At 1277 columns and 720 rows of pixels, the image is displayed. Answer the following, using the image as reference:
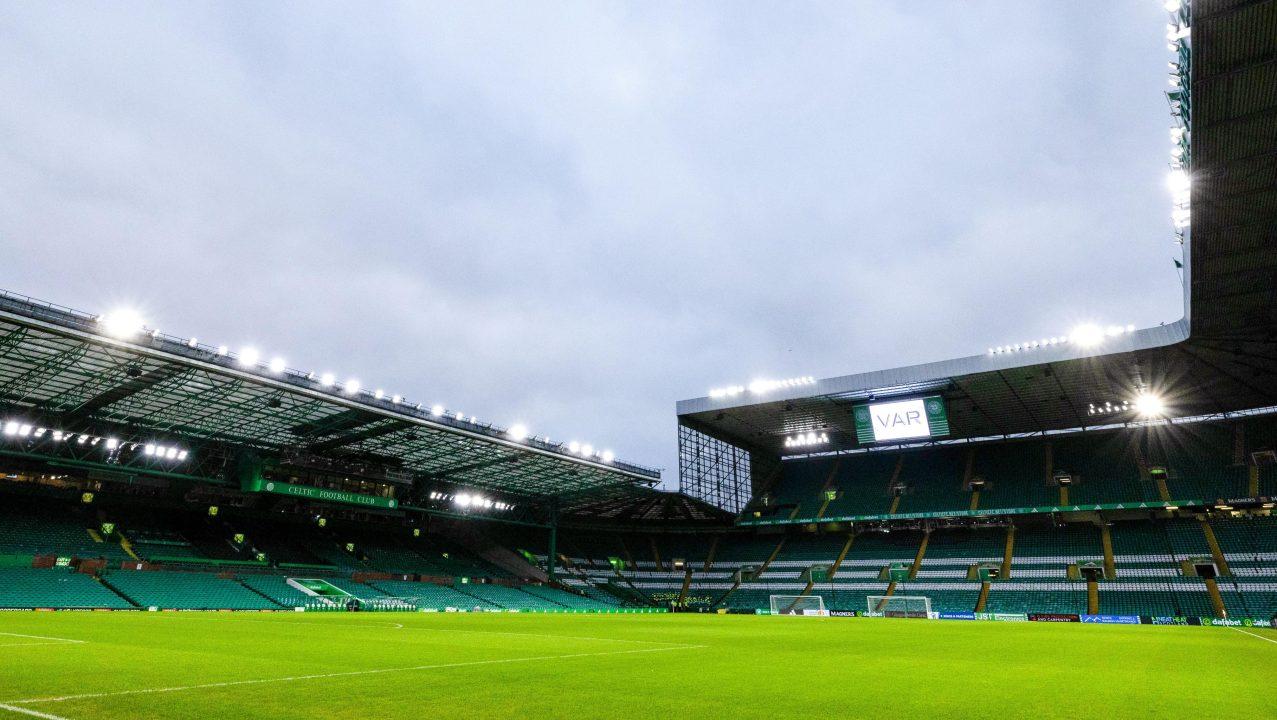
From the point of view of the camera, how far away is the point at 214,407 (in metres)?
36.2

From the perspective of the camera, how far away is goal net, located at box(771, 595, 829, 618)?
2089 inches

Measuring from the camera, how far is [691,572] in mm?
66500

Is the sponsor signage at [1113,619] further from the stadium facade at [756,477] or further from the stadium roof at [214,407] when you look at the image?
the stadium roof at [214,407]

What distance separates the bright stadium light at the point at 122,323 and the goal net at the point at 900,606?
1946 inches

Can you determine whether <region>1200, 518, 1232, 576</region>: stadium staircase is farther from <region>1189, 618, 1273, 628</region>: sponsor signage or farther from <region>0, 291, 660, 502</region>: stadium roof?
<region>0, 291, 660, 502</region>: stadium roof

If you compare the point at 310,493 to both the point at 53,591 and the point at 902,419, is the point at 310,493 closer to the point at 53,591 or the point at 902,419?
the point at 53,591

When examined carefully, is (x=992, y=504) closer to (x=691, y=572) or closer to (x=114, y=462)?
(x=691, y=572)

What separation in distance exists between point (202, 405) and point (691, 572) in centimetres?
4583

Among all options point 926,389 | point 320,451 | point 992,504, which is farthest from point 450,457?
point 992,504

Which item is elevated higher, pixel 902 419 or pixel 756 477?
pixel 902 419

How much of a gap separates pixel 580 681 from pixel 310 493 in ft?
132

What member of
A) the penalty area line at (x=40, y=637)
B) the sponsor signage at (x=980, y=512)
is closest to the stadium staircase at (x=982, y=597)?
the sponsor signage at (x=980, y=512)

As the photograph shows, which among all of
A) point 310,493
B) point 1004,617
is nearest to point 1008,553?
point 1004,617

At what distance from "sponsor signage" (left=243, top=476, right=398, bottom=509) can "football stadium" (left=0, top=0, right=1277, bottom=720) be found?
9.5 inches
